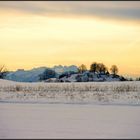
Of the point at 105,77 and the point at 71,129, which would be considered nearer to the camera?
the point at 71,129

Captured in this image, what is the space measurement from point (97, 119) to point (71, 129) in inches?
82.1

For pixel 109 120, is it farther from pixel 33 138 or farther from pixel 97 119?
pixel 33 138

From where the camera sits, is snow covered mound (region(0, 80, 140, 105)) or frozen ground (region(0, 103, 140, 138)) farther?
snow covered mound (region(0, 80, 140, 105))

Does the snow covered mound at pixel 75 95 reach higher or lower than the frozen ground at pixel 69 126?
higher

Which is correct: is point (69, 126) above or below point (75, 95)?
below

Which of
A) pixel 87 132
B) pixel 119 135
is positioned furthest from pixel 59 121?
pixel 119 135

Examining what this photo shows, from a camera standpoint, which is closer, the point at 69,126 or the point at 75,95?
the point at 69,126

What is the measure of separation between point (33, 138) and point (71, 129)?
58.1 inches

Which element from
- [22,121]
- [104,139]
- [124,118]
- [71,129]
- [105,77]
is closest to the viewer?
[104,139]

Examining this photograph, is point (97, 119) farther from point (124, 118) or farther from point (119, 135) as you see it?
point (119, 135)

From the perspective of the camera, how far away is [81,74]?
82688 millimetres

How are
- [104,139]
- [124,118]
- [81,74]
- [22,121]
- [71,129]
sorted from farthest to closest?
[81,74], [124,118], [22,121], [71,129], [104,139]

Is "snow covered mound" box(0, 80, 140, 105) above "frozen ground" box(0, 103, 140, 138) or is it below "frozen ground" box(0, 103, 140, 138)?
above

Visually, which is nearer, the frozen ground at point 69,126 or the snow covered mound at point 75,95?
the frozen ground at point 69,126
